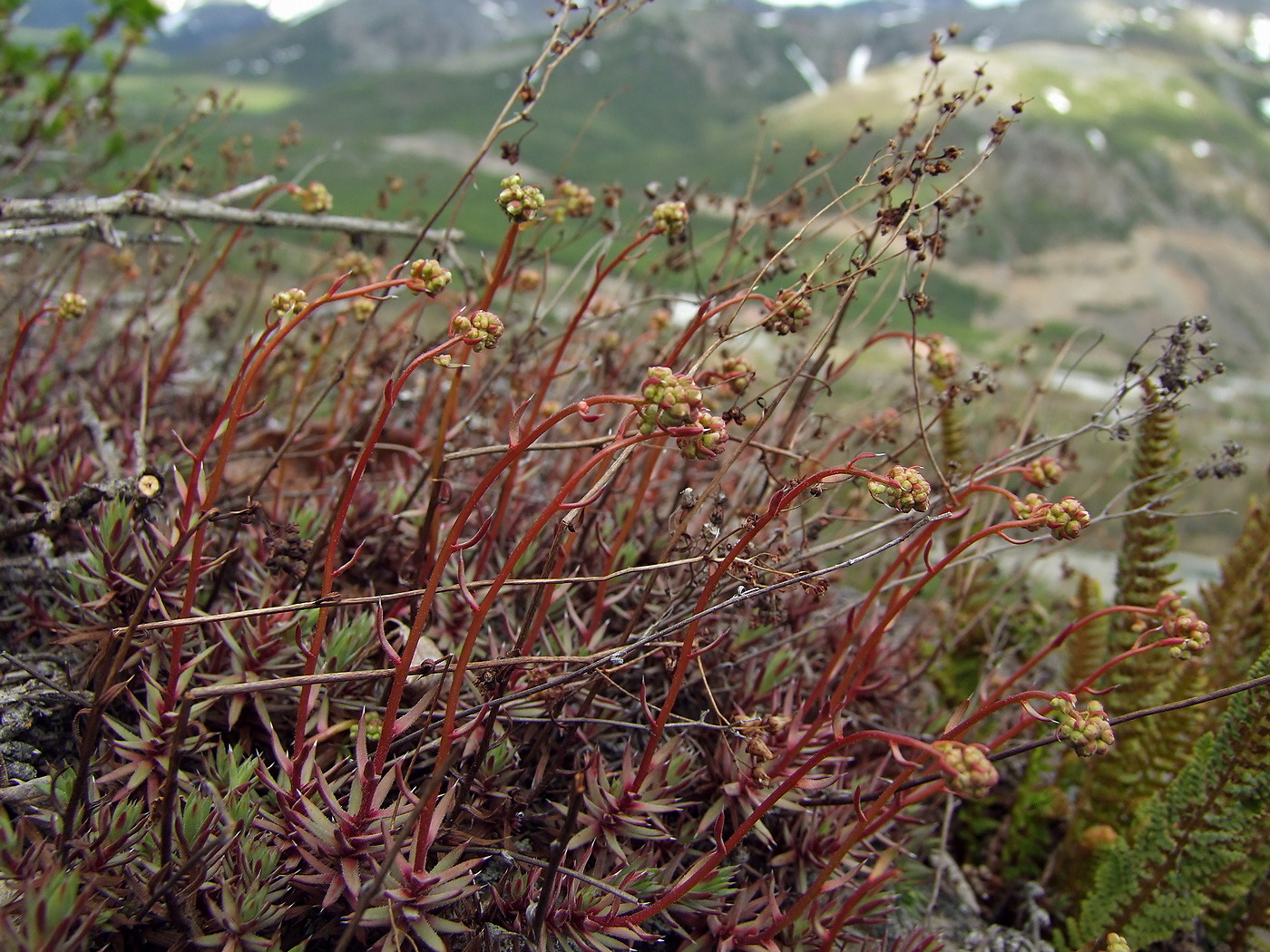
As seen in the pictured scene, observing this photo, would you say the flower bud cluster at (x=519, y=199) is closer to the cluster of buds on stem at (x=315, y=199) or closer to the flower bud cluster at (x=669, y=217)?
the flower bud cluster at (x=669, y=217)

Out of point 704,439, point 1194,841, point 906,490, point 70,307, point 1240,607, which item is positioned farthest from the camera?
point 1240,607

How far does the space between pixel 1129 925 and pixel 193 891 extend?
10.1 feet

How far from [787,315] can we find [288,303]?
1.41 m

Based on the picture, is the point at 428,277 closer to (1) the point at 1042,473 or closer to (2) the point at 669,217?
(2) the point at 669,217

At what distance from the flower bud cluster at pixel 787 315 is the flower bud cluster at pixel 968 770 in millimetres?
1263

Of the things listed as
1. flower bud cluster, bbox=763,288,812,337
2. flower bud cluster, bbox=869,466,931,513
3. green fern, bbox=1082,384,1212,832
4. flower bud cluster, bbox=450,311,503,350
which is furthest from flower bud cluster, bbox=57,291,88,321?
green fern, bbox=1082,384,1212,832

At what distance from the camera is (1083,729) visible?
1.74 metres

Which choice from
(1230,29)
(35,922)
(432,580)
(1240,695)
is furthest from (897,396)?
(1230,29)

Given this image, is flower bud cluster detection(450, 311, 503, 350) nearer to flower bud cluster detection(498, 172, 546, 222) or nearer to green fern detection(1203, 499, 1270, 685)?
flower bud cluster detection(498, 172, 546, 222)

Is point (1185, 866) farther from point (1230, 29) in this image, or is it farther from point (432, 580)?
point (1230, 29)

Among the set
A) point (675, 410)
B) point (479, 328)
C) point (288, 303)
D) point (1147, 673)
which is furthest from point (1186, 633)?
point (288, 303)

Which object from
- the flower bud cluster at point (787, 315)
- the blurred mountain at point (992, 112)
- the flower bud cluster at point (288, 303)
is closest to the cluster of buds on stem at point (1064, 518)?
the flower bud cluster at point (787, 315)

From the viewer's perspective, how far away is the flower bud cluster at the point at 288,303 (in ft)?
6.64

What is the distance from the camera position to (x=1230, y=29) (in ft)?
573
